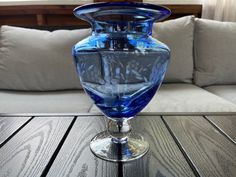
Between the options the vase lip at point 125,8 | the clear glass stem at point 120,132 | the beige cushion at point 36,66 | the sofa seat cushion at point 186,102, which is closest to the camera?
the vase lip at point 125,8

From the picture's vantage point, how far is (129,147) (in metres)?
0.50

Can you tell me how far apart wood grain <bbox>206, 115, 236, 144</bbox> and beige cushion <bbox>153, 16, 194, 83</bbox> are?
760 mm

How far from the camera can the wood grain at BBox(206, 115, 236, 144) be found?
1.90 feet

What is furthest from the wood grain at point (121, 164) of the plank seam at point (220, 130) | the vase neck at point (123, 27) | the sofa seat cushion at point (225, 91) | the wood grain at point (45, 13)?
the wood grain at point (45, 13)

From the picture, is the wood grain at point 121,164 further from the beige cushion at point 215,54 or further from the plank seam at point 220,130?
the beige cushion at point 215,54

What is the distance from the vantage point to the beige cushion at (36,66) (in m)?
1.34

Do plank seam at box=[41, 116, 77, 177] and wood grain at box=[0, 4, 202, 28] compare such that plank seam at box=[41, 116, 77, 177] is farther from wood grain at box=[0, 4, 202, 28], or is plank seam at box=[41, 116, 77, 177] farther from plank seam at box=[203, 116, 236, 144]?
wood grain at box=[0, 4, 202, 28]

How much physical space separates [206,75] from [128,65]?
1.18 meters

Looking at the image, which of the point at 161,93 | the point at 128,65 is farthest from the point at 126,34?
the point at 161,93

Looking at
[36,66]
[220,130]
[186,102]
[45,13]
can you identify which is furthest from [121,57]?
[45,13]

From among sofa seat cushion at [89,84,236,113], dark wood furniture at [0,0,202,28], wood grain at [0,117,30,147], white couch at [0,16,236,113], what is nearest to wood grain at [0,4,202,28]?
dark wood furniture at [0,0,202,28]

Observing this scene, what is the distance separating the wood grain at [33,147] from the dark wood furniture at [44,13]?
4.76 feet

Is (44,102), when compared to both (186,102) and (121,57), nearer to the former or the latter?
(186,102)

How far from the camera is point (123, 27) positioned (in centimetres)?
43
